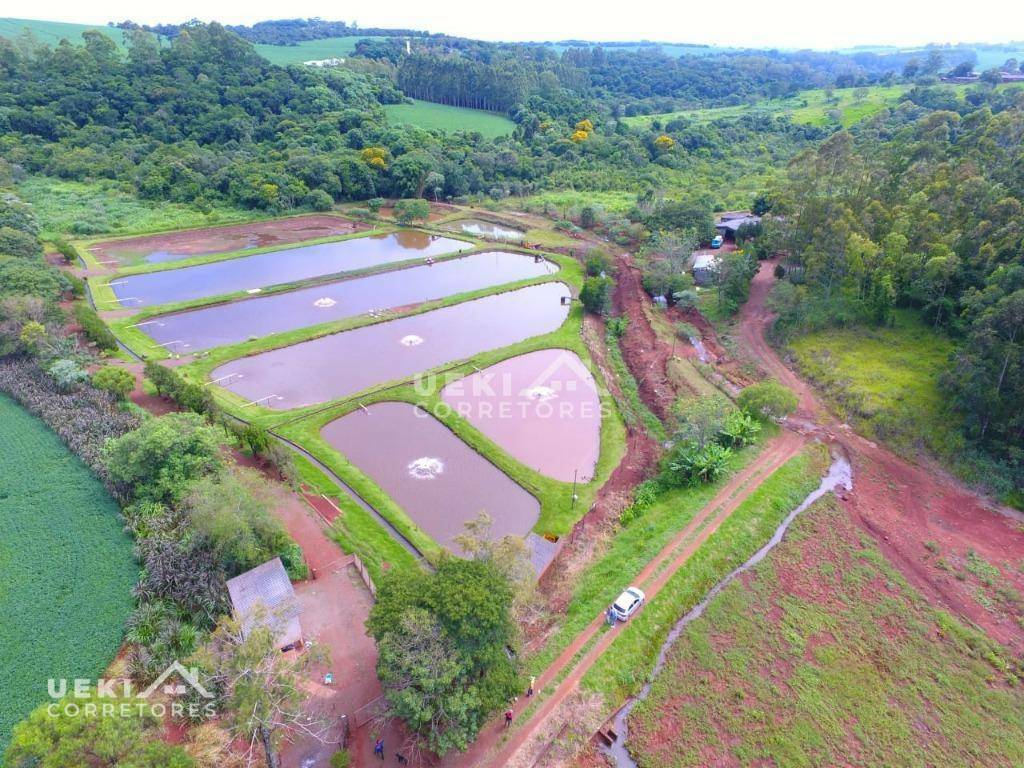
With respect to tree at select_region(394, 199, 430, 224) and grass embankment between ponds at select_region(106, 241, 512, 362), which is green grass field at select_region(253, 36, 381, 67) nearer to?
tree at select_region(394, 199, 430, 224)

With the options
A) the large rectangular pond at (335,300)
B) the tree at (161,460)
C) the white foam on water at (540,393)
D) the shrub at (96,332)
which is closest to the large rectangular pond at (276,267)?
the large rectangular pond at (335,300)

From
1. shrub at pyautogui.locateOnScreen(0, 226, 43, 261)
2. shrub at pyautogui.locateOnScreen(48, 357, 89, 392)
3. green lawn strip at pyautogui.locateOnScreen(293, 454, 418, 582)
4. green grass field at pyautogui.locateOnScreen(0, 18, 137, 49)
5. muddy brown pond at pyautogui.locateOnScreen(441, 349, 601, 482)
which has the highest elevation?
green grass field at pyautogui.locateOnScreen(0, 18, 137, 49)

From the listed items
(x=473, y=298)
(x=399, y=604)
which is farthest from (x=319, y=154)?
(x=399, y=604)

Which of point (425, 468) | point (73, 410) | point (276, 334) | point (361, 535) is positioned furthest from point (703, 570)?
point (276, 334)

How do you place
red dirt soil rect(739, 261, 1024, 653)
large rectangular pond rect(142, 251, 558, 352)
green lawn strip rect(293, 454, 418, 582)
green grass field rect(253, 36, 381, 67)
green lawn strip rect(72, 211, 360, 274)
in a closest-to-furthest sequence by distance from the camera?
red dirt soil rect(739, 261, 1024, 653), green lawn strip rect(293, 454, 418, 582), large rectangular pond rect(142, 251, 558, 352), green lawn strip rect(72, 211, 360, 274), green grass field rect(253, 36, 381, 67)

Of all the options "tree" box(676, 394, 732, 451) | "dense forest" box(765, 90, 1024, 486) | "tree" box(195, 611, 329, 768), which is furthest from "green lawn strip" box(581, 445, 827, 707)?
"tree" box(195, 611, 329, 768)

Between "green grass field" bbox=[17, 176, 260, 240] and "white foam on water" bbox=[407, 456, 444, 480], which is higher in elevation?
"green grass field" bbox=[17, 176, 260, 240]

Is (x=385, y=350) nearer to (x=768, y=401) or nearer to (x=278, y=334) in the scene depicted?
(x=278, y=334)
